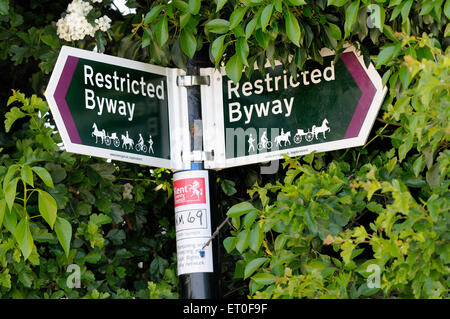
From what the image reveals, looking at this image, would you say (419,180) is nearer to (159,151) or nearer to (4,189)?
(159,151)

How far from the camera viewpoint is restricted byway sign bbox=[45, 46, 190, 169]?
2.65 meters

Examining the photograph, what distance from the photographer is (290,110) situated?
113 inches

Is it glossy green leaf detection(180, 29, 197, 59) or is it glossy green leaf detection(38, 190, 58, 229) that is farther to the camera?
glossy green leaf detection(180, 29, 197, 59)

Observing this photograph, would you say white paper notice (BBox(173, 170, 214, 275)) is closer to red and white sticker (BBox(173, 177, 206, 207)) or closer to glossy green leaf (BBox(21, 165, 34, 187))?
red and white sticker (BBox(173, 177, 206, 207))

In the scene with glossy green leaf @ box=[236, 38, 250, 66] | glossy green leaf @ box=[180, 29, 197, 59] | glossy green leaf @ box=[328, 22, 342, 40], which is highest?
glossy green leaf @ box=[180, 29, 197, 59]

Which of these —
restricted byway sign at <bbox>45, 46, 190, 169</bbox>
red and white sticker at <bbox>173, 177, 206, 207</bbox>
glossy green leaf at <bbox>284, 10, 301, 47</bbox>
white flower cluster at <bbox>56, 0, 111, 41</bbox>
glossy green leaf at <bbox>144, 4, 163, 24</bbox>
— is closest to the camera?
glossy green leaf at <bbox>284, 10, 301, 47</bbox>

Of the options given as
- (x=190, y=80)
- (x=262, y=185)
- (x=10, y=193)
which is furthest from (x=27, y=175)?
(x=262, y=185)

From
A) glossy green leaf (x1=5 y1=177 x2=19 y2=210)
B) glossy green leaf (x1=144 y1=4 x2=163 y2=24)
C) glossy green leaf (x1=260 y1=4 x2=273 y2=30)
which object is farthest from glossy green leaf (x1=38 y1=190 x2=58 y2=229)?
glossy green leaf (x1=260 y1=4 x2=273 y2=30)

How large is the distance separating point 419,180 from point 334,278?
1.55 ft

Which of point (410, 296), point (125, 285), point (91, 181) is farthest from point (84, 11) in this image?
point (410, 296)

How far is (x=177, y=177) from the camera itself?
9.53ft

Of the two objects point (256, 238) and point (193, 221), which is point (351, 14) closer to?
point (256, 238)

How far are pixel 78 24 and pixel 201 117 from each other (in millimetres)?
621

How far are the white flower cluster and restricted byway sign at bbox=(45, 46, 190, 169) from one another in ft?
1.11
